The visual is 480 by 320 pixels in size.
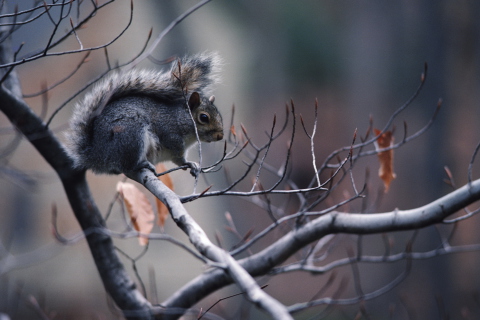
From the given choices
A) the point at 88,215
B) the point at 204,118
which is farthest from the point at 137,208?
the point at 204,118

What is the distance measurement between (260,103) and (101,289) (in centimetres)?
270

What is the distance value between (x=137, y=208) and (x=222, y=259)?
28.9 inches

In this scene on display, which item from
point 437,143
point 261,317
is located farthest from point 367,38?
point 261,317

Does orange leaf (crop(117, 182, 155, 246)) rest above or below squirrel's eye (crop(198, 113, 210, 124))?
below

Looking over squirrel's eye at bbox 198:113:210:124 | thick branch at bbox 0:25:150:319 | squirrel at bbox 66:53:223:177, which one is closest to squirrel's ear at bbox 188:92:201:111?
squirrel at bbox 66:53:223:177

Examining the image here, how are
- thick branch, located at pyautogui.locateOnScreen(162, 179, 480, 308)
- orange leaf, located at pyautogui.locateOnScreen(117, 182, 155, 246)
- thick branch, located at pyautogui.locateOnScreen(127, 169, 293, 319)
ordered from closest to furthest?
thick branch, located at pyautogui.locateOnScreen(127, 169, 293, 319) < thick branch, located at pyautogui.locateOnScreen(162, 179, 480, 308) < orange leaf, located at pyautogui.locateOnScreen(117, 182, 155, 246)

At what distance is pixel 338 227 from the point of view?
1.25m

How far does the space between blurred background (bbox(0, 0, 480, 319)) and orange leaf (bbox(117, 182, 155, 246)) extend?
1838mm

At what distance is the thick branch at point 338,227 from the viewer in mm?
1117

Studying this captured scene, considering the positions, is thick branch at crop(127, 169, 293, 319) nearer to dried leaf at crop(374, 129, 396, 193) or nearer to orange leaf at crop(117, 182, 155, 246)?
orange leaf at crop(117, 182, 155, 246)

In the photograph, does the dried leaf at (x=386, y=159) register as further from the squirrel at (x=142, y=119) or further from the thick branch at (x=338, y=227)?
the squirrel at (x=142, y=119)

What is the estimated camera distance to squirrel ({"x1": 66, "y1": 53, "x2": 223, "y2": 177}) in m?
1.52

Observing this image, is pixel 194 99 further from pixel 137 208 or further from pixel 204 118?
pixel 137 208

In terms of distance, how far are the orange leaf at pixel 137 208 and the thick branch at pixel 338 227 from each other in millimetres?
273
